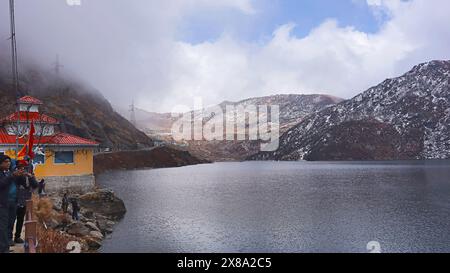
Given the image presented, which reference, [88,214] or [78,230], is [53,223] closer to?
[78,230]

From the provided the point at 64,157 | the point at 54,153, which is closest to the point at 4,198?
the point at 54,153

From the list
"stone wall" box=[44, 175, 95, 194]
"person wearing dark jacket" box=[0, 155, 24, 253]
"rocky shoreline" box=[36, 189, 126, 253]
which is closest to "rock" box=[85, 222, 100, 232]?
"rocky shoreline" box=[36, 189, 126, 253]

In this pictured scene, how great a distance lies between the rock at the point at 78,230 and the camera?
32.3m

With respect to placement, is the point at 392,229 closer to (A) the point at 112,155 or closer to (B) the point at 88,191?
(B) the point at 88,191

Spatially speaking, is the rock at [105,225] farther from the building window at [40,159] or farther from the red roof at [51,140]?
the red roof at [51,140]

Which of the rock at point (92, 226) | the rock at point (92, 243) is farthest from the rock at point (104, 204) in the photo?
the rock at point (92, 243)

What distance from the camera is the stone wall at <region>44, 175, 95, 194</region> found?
147 ft

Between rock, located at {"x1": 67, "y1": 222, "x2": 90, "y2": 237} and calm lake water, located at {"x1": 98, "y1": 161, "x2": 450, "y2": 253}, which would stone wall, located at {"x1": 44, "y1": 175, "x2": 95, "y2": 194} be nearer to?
calm lake water, located at {"x1": 98, "y1": 161, "x2": 450, "y2": 253}

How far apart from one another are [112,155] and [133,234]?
12045cm

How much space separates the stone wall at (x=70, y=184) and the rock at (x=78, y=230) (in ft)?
38.7

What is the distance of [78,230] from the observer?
33531mm

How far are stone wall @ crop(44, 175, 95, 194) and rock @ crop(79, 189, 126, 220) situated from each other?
990 mm

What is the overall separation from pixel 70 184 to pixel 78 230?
47.3 ft

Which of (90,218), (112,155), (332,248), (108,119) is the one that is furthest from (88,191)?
(108,119)
